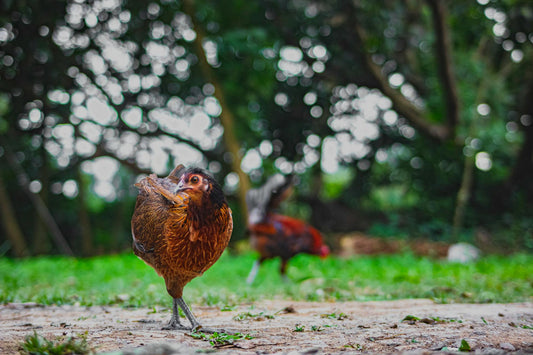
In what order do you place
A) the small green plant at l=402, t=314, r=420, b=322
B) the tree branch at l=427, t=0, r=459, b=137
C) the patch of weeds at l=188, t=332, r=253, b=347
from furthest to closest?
the tree branch at l=427, t=0, r=459, b=137
the small green plant at l=402, t=314, r=420, b=322
the patch of weeds at l=188, t=332, r=253, b=347

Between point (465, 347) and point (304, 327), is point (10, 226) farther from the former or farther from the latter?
point (465, 347)

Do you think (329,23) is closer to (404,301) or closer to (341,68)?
(341,68)

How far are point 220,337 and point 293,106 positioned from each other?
10618 mm

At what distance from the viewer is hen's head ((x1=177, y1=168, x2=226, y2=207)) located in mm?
2842

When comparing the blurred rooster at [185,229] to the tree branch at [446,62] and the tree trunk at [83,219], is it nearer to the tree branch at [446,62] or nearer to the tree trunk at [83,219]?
the tree branch at [446,62]

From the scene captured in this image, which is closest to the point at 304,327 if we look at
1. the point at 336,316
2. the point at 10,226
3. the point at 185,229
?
the point at 336,316

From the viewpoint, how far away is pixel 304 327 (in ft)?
10.1

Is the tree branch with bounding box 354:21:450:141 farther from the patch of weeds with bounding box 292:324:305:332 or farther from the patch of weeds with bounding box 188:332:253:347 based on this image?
the patch of weeds with bounding box 188:332:253:347

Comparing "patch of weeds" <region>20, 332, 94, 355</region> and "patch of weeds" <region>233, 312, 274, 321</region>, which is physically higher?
"patch of weeds" <region>20, 332, 94, 355</region>

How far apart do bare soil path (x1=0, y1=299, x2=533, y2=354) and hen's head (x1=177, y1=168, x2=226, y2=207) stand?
2.60 ft

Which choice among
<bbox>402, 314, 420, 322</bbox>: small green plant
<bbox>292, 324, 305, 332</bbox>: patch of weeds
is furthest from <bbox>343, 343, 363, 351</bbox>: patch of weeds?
<bbox>402, 314, 420, 322</bbox>: small green plant

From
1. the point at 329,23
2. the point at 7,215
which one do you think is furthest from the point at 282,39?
the point at 7,215

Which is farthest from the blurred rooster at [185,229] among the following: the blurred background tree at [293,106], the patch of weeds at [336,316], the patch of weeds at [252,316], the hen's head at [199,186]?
the blurred background tree at [293,106]

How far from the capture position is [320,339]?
8.96 ft
